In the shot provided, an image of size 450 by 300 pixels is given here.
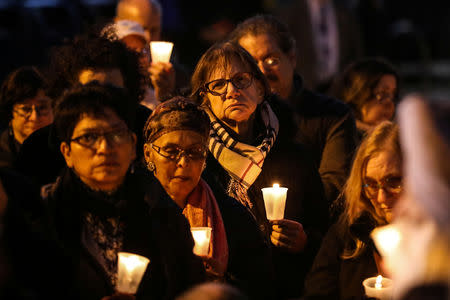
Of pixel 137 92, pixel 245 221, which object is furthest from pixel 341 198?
pixel 137 92

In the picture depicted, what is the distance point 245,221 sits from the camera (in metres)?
3.72

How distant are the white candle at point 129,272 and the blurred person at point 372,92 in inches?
123

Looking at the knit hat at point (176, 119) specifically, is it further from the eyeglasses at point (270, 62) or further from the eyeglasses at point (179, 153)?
the eyeglasses at point (270, 62)

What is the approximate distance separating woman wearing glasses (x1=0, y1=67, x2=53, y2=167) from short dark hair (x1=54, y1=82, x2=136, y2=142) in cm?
162

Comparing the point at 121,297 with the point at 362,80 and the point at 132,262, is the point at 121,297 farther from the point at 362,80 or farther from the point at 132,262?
the point at 362,80

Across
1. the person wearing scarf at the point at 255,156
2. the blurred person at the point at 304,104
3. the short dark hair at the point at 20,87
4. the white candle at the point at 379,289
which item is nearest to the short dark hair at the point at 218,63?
the person wearing scarf at the point at 255,156

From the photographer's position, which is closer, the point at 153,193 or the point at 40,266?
the point at 40,266

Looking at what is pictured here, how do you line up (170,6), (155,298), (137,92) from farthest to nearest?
(170,6), (137,92), (155,298)

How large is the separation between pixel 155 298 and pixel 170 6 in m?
8.85

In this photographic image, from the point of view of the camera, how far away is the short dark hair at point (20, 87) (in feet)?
Answer: 15.9

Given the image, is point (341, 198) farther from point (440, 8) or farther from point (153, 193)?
point (440, 8)

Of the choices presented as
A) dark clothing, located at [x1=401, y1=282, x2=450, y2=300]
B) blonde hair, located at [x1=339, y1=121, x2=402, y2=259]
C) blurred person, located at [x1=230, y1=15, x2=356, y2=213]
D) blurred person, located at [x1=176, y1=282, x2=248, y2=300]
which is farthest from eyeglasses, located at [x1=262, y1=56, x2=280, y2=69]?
dark clothing, located at [x1=401, y1=282, x2=450, y2=300]

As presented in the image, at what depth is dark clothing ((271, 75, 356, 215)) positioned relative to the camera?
16.2 feet

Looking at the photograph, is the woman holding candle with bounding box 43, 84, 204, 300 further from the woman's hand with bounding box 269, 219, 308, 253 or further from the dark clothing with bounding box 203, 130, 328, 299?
the dark clothing with bounding box 203, 130, 328, 299
